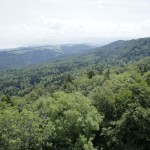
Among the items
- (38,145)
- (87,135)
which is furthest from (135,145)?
(38,145)

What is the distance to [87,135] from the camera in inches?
2115

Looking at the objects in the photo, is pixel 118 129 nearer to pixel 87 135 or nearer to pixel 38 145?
pixel 87 135

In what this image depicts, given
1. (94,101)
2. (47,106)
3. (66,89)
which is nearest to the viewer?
(47,106)

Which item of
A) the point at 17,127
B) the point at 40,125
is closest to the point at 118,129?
the point at 40,125

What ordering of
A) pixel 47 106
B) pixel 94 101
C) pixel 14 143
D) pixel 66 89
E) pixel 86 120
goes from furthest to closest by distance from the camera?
pixel 66 89 → pixel 94 101 → pixel 47 106 → pixel 86 120 → pixel 14 143

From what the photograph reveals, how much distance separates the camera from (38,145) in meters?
49.5

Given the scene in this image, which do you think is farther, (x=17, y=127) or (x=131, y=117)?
(x=131, y=117)

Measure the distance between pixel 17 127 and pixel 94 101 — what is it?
22.1m

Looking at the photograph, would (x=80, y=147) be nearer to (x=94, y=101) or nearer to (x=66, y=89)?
(x=94, y=101)

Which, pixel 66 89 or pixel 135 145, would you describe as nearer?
pixel 135 145

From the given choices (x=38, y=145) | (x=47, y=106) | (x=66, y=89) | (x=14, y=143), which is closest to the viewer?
(x=14, y=143)

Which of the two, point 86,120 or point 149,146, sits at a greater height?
point 86,120

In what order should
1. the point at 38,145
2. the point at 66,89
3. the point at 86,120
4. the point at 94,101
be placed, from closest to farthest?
1. the point at 38,145
2. the point at 86,120
3. the point at 94,101
4. the point at 66,89

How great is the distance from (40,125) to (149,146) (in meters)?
18.3
